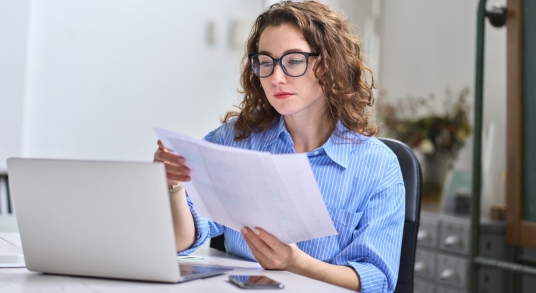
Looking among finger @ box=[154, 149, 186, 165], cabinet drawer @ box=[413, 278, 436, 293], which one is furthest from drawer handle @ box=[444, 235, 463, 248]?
finger @ box=[154, 149, 186, 165]

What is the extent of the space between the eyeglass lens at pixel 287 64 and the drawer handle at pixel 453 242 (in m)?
1.61

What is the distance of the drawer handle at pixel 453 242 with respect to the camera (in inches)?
106

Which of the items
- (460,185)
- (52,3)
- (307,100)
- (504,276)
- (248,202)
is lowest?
(504,276)

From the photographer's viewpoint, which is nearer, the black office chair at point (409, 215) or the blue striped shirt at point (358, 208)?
the blue striped shirt at point (358, 208)

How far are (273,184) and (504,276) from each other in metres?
1.89

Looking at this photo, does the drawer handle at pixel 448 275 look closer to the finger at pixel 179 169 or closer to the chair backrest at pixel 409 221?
the chair backrest at pixel 409 221

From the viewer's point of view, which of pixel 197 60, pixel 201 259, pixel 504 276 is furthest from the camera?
pixel 197 60

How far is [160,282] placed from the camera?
937mm

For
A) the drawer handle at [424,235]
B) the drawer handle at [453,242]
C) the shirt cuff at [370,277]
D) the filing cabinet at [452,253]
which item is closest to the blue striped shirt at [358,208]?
the shirt cuff at [370,277]

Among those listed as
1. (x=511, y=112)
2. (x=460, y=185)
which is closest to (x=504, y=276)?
(x=460, y=185)

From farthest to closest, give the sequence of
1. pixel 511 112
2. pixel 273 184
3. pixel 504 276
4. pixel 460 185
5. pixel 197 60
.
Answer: pixel 197 60 → pixel 460 185 → pixel 504 276 → pixel 511 112 → pixel 273 184

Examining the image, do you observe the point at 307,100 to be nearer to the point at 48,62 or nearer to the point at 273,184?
the point at 273,184

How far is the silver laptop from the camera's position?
90cm

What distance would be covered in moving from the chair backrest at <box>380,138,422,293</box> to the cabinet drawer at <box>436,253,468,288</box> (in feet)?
4.42
